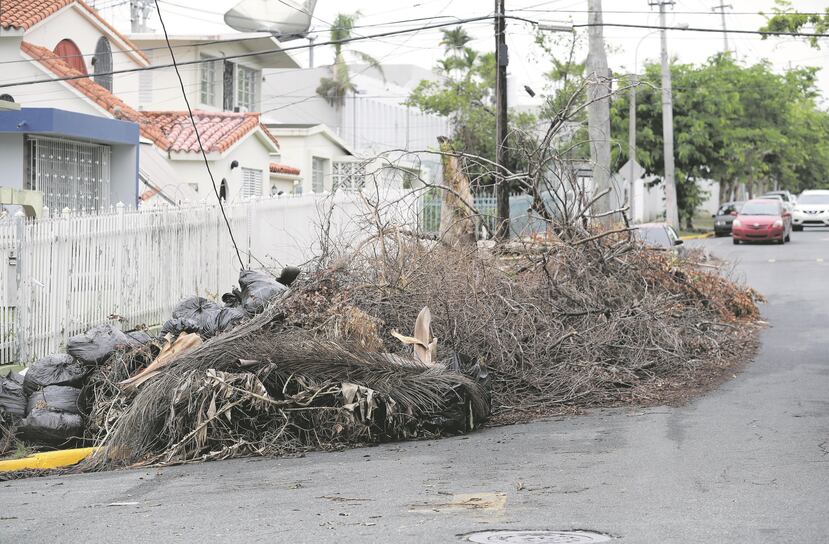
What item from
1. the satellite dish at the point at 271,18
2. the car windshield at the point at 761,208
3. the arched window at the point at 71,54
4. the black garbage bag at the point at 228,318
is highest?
the satellite dish at the point at 271,18

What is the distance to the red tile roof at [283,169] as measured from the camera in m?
33.3

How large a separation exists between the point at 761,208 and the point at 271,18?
19.1 meters

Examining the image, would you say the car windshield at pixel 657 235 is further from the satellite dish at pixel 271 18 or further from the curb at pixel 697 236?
the curb at pixel 697 236

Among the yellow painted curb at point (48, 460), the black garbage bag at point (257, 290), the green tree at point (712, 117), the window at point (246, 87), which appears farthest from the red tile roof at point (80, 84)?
the green tree at point (712, 117)

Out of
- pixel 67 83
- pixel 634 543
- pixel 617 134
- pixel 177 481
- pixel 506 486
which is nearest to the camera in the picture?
pixel 634 543

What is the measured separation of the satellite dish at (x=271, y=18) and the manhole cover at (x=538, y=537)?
84.3ft

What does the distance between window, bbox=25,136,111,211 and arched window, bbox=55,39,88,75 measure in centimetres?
701

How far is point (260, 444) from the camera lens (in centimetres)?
927

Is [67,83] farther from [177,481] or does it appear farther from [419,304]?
[177,481]

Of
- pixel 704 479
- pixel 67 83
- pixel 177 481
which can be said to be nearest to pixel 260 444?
pixel 177 481

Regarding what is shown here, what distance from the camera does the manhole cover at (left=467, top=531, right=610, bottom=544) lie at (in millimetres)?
5750

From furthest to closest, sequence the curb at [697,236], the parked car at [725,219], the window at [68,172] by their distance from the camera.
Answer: the parked car at [725,219] → the curb at [697,236] → the window at [68,172]

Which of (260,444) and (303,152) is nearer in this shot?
(260,444)

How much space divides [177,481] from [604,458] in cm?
333
